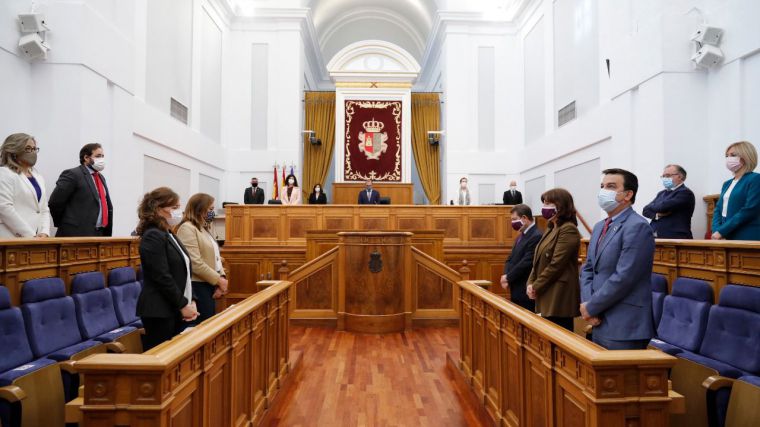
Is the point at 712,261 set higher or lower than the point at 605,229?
lower

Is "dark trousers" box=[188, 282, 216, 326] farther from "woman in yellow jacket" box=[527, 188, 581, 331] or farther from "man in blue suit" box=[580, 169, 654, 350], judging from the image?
"man in blue suit" box=[580, 169, 654, 350]

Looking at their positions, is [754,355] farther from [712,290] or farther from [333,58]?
[333,58]

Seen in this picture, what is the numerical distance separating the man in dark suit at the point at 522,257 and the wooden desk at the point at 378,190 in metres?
6.65

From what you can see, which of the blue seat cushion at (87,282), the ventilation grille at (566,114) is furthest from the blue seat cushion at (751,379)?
Result: the ventilation grille at (566,114)

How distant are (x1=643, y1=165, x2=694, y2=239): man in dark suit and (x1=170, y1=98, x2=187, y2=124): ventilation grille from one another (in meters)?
7.36

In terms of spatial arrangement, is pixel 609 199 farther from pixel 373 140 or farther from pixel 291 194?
pixel 373 140

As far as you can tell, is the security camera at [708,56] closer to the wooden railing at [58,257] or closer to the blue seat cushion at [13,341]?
the wooden railing at [58,257]

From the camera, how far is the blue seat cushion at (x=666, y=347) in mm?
2580

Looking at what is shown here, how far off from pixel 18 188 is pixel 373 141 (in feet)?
28.4

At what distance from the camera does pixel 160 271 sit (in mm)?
2268

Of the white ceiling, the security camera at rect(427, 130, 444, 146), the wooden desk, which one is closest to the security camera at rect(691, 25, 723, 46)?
the wooden desk

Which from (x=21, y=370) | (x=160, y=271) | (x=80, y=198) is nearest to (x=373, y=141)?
(x=80, y=198)

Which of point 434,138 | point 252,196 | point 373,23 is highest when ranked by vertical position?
point 373,23

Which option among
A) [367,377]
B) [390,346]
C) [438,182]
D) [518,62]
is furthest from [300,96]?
[367,377]
